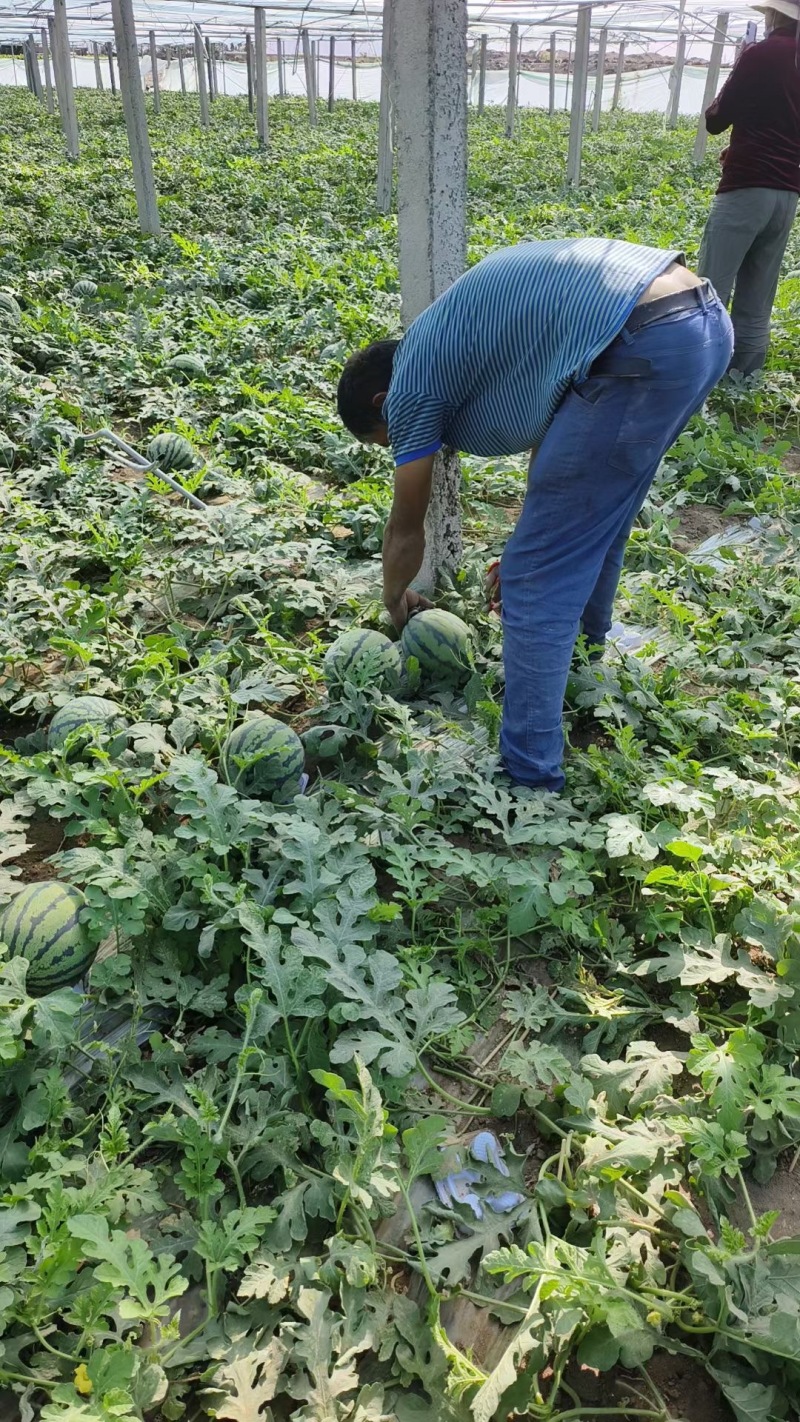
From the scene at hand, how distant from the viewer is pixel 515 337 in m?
2.77

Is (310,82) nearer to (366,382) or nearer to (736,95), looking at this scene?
(736,95)

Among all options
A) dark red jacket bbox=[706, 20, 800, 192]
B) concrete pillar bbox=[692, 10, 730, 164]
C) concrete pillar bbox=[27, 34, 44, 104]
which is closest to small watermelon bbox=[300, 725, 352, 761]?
dark red jacket bbox=[706, 20, 800, 192]

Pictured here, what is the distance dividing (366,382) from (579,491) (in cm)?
77

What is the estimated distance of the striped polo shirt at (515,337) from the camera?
2.65m

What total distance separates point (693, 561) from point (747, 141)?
3.15m

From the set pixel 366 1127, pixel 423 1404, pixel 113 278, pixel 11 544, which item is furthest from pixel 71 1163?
pixel 113 278

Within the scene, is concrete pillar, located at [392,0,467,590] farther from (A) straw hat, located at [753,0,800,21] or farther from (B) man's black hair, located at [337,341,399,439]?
(A) straw hat, located at [753,0,800,21]

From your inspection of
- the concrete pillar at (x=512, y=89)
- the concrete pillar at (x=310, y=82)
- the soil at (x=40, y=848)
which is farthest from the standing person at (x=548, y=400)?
the concrete pillar at (x=310, y=82)

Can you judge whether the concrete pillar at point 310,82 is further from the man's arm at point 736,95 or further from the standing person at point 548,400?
the standing person at point 548,400

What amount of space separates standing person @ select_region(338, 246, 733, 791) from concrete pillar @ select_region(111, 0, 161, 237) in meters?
9.18

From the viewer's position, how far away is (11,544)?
13.7 feet

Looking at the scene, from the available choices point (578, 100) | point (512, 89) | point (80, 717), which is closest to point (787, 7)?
point (80, 717)

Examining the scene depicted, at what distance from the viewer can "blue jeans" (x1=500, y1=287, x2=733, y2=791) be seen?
266 cm

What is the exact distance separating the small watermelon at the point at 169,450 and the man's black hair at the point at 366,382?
2242 millimetres
